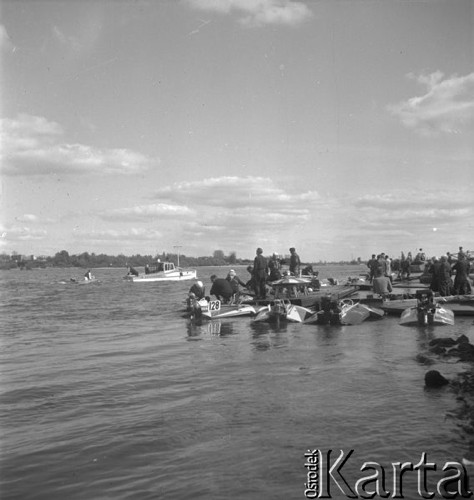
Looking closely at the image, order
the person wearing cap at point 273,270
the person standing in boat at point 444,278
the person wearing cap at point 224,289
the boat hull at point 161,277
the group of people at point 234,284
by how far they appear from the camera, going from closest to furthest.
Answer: the person standing in boat at point 444,278, the group of people at point 234,284, the person wearing cap at point 224,289, the person wearing cap at point 273,270, the boat hull at point 161,277

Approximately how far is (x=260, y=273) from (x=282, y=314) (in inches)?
146

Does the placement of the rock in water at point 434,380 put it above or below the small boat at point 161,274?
below

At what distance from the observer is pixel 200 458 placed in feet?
19.6

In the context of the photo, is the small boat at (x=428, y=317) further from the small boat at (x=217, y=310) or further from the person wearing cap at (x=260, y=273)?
the person wearing cap at (x=260, y=273)

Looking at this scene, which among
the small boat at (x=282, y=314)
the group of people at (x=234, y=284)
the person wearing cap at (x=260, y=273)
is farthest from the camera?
the group of people at (x=234, y=284)

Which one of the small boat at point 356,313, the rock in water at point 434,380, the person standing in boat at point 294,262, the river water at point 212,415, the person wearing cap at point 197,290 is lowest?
the river water at point 212,415

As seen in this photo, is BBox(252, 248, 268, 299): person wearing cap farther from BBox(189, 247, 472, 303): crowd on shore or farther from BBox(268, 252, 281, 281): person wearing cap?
BBox(268, 252, 281, 281): person wearing cap

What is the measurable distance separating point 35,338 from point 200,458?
13.1 metres

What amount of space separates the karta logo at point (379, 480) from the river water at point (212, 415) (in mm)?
120

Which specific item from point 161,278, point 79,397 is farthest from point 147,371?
point 161,278

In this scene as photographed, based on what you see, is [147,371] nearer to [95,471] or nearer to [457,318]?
[95,471]

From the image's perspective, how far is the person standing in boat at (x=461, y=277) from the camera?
20.8 meters

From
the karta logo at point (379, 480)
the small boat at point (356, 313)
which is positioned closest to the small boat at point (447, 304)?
the small boat at point (356, 313)

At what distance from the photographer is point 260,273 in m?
22.2
